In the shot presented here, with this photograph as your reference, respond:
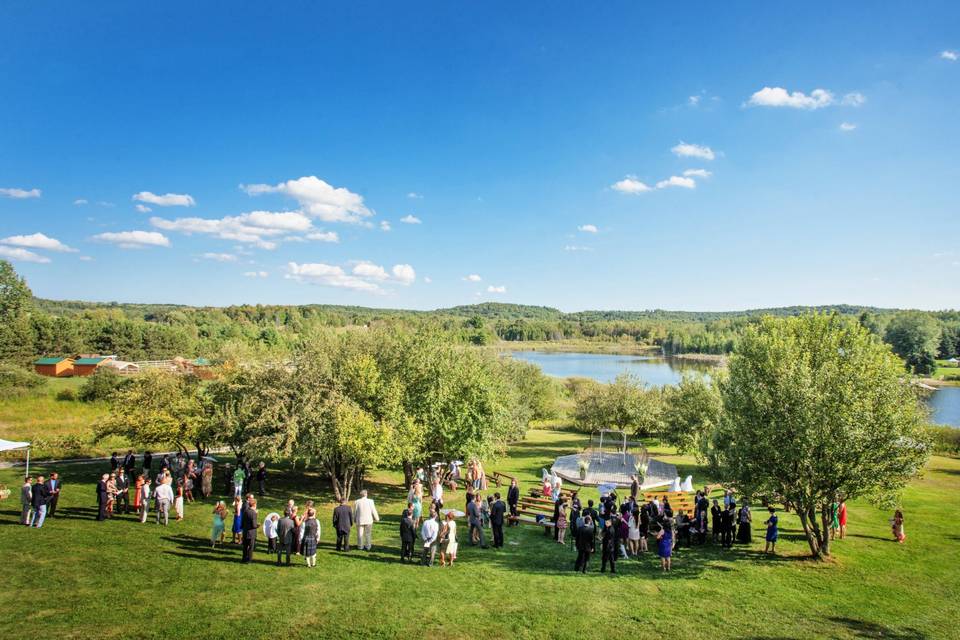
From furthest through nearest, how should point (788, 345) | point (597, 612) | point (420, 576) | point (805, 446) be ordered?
point (788, 345)
point (805, 446)
point (420, 576)
point (597, 612)

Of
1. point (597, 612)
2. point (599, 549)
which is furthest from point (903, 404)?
point (597, 612)

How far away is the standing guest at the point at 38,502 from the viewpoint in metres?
15.1

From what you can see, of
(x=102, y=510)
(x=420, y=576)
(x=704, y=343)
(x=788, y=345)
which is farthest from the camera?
(x=704, y=343)

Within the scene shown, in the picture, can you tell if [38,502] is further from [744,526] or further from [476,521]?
[744,526]

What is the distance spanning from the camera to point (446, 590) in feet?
40.7

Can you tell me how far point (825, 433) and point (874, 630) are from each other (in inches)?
199

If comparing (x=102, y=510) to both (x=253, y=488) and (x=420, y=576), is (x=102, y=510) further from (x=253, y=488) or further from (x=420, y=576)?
(x=420, y=576)

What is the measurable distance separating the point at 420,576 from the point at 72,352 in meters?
92.7

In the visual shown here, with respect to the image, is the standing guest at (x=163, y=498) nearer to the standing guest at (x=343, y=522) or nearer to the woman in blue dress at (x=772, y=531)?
the standing guest at (x=343, y=522)

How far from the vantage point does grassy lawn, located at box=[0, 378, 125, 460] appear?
96.0 feet

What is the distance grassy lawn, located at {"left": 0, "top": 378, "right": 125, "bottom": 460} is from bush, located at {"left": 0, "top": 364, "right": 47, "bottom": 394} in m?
0.97

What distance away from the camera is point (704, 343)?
181125 millimetres

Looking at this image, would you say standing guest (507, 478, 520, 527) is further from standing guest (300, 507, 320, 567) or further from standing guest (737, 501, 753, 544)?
standing guest (300, 507, 320, 567)

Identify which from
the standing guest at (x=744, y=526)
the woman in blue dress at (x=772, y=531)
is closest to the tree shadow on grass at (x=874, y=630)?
the woman in blue dress at (x=772, y=531)
